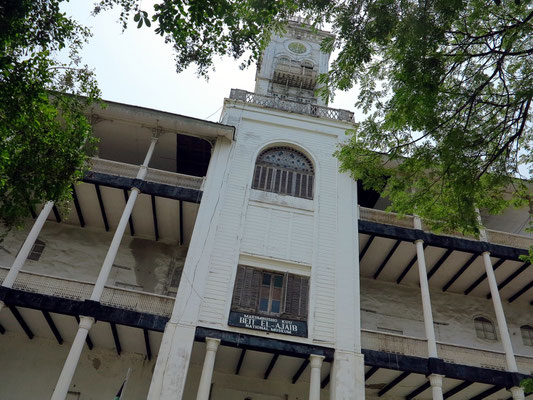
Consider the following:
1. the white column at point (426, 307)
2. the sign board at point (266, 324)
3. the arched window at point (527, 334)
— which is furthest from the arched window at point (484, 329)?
the sign board at point (266, 324)

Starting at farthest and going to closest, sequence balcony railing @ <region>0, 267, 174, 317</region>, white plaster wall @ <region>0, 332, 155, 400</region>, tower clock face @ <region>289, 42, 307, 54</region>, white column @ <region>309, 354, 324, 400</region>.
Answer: tower clock face @ <region>289, 42, 307, 54</region> → white plaster wall @ <region>0, 332, 155, 400</region> → balcony railing @ <region>0, 267, 174, 317</region> → white column @ <region>309, 354, 324, 400</region>

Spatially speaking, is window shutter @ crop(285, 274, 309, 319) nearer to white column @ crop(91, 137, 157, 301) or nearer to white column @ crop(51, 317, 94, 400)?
white column @ crop(91, 137, 157, 301)

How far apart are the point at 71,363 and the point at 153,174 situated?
22.1 ft

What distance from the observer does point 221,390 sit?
13.4 meters

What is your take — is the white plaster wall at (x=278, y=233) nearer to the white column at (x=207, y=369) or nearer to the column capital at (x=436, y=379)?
the white column at (x=207, y=369)

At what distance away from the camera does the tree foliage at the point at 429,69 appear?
795 cm

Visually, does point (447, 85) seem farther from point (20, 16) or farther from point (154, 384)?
point (154, 384)

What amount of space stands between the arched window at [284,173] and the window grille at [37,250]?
806 centimetres

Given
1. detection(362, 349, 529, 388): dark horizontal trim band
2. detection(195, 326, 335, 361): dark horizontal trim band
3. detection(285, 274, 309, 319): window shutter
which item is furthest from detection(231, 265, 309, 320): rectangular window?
detection(362, 349, 529, 388): dark horizontal trim band

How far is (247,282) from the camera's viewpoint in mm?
12906

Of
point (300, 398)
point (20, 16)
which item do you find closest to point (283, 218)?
point (300, 398)

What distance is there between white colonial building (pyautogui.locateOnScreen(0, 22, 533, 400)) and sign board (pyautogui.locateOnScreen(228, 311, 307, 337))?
0.04 metres

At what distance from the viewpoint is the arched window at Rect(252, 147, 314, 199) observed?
15.3 m

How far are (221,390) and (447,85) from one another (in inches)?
432
